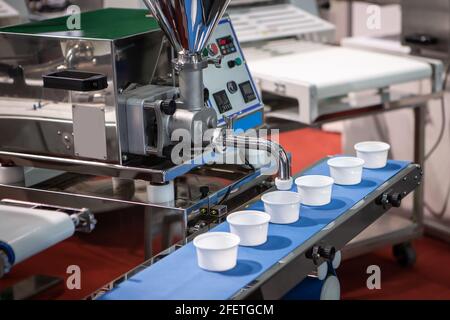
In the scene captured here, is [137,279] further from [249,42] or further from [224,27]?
[249,42]

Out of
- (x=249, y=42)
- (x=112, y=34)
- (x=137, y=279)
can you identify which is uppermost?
(x=112, y=34)

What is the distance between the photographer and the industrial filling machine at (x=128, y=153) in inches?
73.2

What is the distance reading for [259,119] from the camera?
2410 mm

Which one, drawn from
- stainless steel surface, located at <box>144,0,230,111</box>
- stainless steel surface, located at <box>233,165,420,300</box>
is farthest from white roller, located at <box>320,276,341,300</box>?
stainless steel surface, located at <box>144,0,230,111</box>

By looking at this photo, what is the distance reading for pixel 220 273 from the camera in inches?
62.7

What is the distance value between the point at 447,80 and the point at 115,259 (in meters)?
2.01

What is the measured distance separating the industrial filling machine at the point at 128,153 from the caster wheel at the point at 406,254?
1.42 meters

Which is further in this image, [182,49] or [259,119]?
[259,119]

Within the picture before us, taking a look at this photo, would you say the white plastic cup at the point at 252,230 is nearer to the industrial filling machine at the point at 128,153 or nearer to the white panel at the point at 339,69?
the industrial filling machine at the point at 128,153

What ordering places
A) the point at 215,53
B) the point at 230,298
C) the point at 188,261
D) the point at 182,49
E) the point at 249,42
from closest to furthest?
the point at 230,298 < the point at 188,261 < the point at 182,49 < the point at 215,53 < the point at 249,42

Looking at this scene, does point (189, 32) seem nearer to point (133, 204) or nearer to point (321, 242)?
point (133, 204)

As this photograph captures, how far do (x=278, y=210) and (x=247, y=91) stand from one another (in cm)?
64

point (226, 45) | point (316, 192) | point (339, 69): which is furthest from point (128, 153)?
point (339, 69)

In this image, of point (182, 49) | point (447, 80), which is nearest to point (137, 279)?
point (182, 49)
